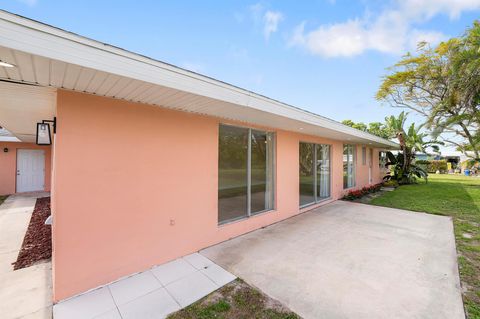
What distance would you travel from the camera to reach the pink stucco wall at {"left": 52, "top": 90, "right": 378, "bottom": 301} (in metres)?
2.96

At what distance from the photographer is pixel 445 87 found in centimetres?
1598

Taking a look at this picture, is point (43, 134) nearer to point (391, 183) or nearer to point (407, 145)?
point (391, 183)

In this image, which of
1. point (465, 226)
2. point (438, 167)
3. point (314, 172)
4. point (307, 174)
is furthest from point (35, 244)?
point (438, 167)

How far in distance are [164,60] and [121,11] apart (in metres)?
3.98

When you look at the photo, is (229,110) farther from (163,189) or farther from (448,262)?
(448,262)

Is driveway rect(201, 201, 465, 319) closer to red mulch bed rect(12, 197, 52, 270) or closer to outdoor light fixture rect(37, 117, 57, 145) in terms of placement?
red mulch bed rect(12, 197, 52, 270)

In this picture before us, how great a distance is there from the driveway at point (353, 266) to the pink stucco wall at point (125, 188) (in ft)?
3.37

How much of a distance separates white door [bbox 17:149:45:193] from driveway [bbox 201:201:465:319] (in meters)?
12.8

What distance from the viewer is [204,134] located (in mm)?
4551

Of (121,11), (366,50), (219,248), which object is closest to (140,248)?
(219,248)

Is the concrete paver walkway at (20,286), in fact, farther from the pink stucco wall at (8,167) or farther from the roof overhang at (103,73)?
the pink stucco wall at (8,167)

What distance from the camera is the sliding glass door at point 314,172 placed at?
24.8 feet

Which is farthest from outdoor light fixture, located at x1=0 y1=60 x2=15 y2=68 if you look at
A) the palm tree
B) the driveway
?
the palm tree

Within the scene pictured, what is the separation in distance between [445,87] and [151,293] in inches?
876
